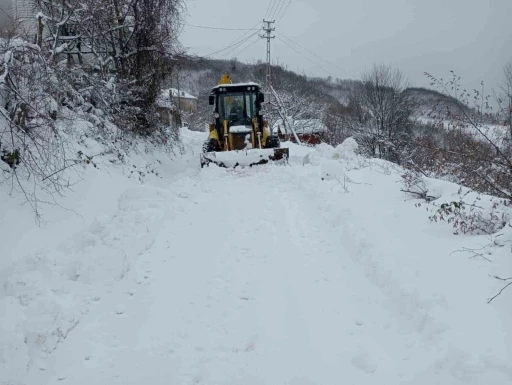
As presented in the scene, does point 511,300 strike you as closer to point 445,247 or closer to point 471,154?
point 445,247

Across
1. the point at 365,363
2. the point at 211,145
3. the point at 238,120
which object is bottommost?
the point at 365,363

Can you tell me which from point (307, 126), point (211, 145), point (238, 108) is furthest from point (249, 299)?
point (307, 126)

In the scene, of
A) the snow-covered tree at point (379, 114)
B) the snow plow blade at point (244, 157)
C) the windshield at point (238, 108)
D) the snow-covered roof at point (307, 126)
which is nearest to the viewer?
the snow plow blade at point (244, 157)

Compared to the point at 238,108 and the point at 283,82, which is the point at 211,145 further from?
the point at 283,82

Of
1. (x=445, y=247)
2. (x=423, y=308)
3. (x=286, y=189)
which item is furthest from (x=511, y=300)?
(x=286, y=189)

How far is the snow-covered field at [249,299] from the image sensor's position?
285 cm

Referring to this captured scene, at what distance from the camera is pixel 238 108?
1391cm

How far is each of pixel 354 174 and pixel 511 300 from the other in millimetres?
6421

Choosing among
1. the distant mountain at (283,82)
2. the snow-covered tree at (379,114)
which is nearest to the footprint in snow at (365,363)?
the distant mountain at (283,82)

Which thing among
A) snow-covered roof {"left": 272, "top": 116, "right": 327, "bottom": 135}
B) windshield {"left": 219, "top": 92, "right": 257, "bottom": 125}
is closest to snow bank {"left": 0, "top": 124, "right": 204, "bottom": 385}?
windshield {"left": 219, "top": 92, "right": 257, "bottom": 125}

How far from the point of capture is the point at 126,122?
11.1 metres

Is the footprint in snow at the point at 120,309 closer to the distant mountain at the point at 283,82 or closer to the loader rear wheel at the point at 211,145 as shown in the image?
the distant mountain at the point at 283,82

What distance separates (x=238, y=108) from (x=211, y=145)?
186 centimetres

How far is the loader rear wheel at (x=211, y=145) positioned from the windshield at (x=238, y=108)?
106 cm
